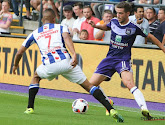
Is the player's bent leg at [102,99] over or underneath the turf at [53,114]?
over

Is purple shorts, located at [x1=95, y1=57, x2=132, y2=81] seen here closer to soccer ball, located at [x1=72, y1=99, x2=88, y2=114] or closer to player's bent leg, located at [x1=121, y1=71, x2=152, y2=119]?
player's bent leg, located at [x1=121, y1=71, x2=152, y2=119]

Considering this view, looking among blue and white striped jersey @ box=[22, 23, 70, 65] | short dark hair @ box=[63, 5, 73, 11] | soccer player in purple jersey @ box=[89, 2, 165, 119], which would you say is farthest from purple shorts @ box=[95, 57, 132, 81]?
short dark hair @ box=[63, 5, 73, 11]

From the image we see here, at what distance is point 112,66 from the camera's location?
9.02 metres

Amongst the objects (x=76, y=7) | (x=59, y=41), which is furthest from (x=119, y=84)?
(x=59, y=41)

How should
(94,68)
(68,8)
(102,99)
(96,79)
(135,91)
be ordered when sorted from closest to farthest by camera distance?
1. (102,99)
2. (135,91)
3. (96,79)
4. (94,68)
5. (68,8)

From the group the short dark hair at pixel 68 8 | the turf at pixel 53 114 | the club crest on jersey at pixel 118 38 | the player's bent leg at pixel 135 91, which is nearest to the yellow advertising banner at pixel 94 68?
the turf at pixel 53 114

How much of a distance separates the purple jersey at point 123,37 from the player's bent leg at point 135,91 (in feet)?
1.33

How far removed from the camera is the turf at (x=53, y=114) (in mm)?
7574

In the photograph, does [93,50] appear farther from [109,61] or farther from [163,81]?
[109,61]

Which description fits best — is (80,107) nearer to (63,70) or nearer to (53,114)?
(53,114)

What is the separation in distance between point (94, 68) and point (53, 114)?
14.2ft

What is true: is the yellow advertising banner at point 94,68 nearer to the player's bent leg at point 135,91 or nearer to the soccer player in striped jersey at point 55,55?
the player's bent leg at point 135,91

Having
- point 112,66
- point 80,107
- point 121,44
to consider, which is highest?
point 121,44

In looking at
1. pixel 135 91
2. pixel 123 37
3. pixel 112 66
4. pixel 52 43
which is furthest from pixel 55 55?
pixel 135 91
